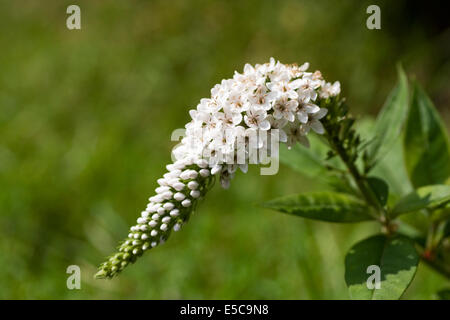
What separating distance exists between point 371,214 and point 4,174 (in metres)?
3.65

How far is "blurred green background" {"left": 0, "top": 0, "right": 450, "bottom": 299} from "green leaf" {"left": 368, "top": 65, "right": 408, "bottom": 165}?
1.18m

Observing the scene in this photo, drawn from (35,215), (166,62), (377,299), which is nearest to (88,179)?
(35,215)

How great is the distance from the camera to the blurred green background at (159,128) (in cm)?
385

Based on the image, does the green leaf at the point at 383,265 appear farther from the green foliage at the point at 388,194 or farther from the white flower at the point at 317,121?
the white flower at the point at 317,121

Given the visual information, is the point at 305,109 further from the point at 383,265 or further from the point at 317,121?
the point at 383,265

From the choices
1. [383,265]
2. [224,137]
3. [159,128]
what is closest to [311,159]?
[383,265]

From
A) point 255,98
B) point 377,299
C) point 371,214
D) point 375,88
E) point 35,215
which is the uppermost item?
point 375,88

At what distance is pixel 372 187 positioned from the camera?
2.29 meters

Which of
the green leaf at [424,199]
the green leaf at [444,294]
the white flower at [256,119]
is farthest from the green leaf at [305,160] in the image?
the green leaf at [444,294]

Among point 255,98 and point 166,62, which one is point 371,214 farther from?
point 166,62

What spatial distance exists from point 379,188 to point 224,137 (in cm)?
82

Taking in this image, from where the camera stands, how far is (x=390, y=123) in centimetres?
247

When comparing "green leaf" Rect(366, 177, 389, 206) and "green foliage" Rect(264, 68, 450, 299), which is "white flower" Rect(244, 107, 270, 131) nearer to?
"green foliage" Rect(264, 68, 450, 299)

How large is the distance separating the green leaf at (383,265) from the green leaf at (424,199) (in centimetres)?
14
